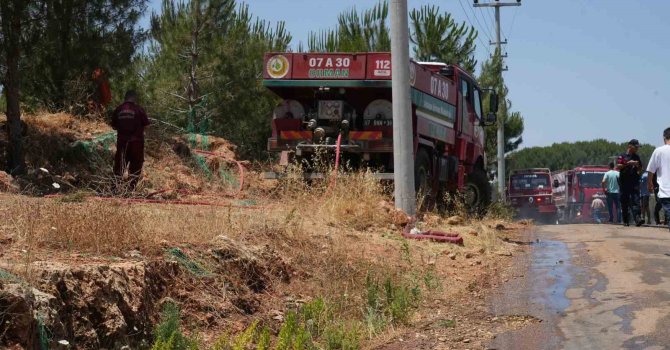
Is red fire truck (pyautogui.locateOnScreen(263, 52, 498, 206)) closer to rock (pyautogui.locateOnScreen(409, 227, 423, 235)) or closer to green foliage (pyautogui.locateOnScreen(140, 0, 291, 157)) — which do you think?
rock (pyautogui.locateOnScreen(409, 227, 423, 235))

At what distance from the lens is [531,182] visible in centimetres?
3672

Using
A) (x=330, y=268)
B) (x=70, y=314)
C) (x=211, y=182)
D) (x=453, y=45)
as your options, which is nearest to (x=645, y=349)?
(x=330, y=268)

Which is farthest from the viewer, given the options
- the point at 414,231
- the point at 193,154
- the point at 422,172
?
the point at 193,154

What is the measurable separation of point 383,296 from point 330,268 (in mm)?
752

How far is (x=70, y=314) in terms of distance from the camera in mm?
5285

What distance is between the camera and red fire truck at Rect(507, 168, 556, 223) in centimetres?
3562

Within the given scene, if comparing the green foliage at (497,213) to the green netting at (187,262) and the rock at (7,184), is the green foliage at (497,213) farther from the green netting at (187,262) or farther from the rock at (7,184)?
the green netting at (187,262)

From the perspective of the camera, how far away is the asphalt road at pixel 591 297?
6.36m

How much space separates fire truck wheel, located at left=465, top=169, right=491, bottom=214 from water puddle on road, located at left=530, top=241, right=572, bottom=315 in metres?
5.78

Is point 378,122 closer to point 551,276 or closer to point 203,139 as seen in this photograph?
point 551,276

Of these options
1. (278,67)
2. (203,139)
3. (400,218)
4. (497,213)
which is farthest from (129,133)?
(497,213)

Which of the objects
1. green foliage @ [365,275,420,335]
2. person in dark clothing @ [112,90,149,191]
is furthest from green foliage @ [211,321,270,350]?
person in dark clothing @ [112,90,149,191]

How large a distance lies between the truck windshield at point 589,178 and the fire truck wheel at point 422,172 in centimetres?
2101

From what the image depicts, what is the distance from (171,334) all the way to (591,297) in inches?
164
